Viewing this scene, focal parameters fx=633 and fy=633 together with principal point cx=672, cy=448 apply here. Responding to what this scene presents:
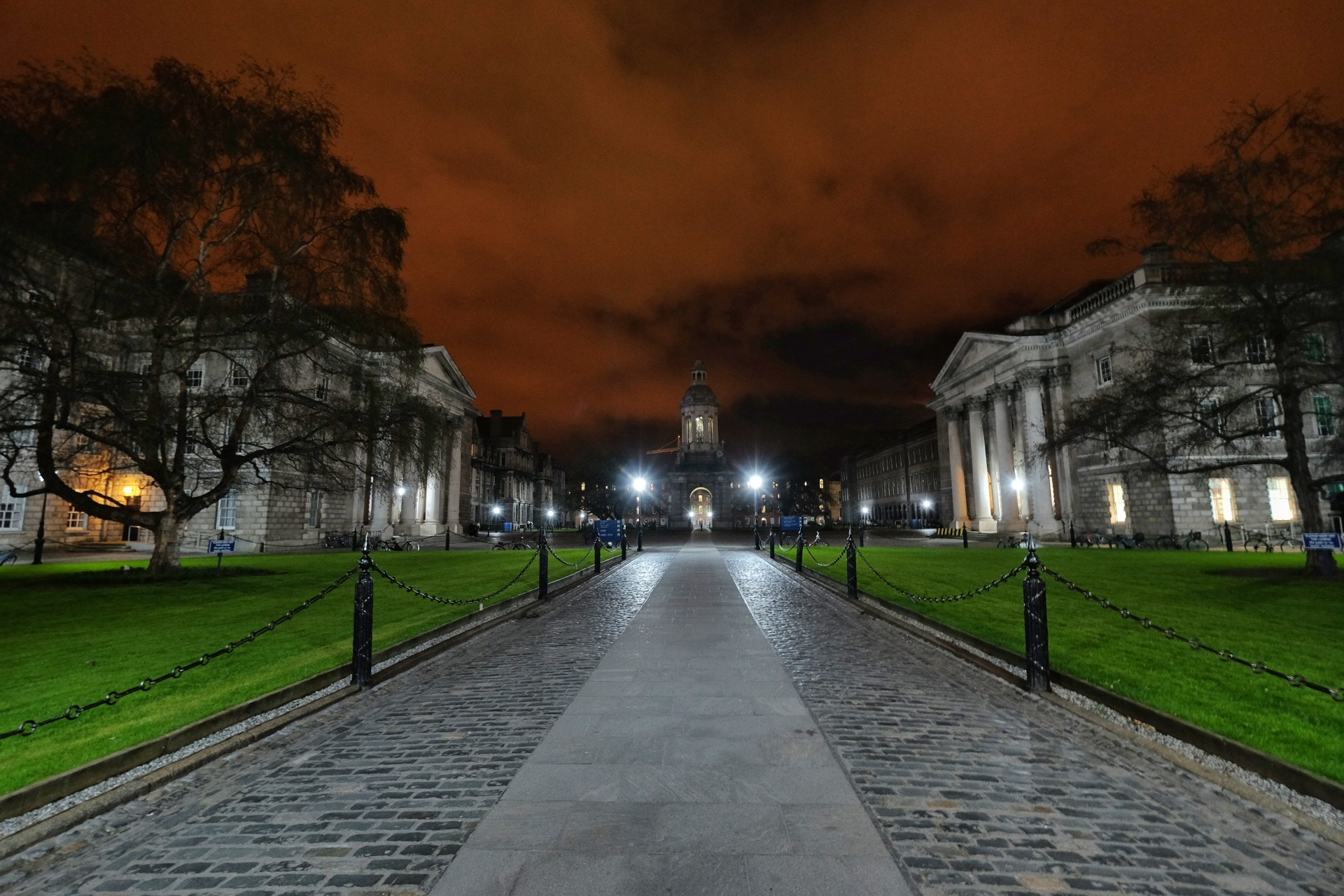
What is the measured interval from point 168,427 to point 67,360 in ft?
7.64

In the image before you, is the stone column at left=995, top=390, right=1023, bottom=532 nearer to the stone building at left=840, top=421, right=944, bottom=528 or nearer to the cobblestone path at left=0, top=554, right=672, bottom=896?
the stone building at left=840, top=421, right=944, bottom=528

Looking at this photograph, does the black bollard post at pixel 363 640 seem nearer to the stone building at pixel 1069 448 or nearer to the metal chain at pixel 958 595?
the metal chain at pixel 958 595

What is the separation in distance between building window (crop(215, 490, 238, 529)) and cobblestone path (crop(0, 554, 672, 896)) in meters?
32.7

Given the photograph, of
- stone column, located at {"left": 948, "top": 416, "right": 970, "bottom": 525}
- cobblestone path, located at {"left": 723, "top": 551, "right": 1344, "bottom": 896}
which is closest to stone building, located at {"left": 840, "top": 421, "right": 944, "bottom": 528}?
stone column, located at {"left": 948, "top": 416, "right": 970, "bottom": 525}

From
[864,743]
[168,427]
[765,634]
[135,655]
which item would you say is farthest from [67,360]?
[864,743]

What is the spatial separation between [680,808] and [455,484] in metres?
51.9

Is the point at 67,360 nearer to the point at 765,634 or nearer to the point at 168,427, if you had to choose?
the point at 168,427

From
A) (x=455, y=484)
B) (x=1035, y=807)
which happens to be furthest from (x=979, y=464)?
(x=1035, y=807)

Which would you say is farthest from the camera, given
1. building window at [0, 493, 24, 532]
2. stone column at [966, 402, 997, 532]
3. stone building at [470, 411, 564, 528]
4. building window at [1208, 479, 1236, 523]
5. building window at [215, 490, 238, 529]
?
stone building at [470, 411, 564, 528]

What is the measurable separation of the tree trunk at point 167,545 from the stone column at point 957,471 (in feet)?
161

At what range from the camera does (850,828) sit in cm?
349

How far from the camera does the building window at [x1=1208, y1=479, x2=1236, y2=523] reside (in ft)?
99.3

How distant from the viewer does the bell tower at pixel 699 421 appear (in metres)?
87.2

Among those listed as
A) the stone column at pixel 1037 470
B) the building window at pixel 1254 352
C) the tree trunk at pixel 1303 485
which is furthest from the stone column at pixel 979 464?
the tree trunk at pixel 1303 485
